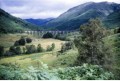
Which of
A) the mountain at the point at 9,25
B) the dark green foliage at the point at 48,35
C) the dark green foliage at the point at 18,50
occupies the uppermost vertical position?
the mountain at the point at 9,25

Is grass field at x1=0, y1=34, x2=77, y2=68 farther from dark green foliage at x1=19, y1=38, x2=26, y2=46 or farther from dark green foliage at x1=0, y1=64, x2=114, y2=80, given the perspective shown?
dark green foliage at x1=0, y1=64, x2=114, y2=80

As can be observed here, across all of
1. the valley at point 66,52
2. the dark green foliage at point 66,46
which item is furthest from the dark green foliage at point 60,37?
the dark green foliage at point 66,46

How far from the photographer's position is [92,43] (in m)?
10.6

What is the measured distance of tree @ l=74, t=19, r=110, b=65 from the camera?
1012 cm

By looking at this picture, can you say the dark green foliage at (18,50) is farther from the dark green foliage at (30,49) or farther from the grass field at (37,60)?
the dark green foliage at (30,49)

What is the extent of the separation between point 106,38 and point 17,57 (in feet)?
12.9

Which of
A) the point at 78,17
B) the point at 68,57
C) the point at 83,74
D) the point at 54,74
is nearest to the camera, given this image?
the point at 54,74

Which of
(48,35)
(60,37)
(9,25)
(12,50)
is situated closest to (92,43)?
(60,37)

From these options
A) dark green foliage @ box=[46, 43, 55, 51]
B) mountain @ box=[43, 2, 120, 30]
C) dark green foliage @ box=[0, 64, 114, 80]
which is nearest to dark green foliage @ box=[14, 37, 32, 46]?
dark green foliage @ box=[46, 43, 55, 51]

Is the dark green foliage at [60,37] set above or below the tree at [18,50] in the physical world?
above

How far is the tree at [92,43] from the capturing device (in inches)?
398

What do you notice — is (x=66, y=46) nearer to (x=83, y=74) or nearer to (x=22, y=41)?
(x=22, y=41)

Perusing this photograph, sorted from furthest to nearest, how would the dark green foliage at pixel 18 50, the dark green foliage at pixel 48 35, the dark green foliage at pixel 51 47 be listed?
1. the dark green foliage at pixel 48 35
2. the dark green foliage at pixel 51 47
3. the dark green foliage at pixel 18 50

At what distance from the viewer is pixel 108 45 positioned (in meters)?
10.4
